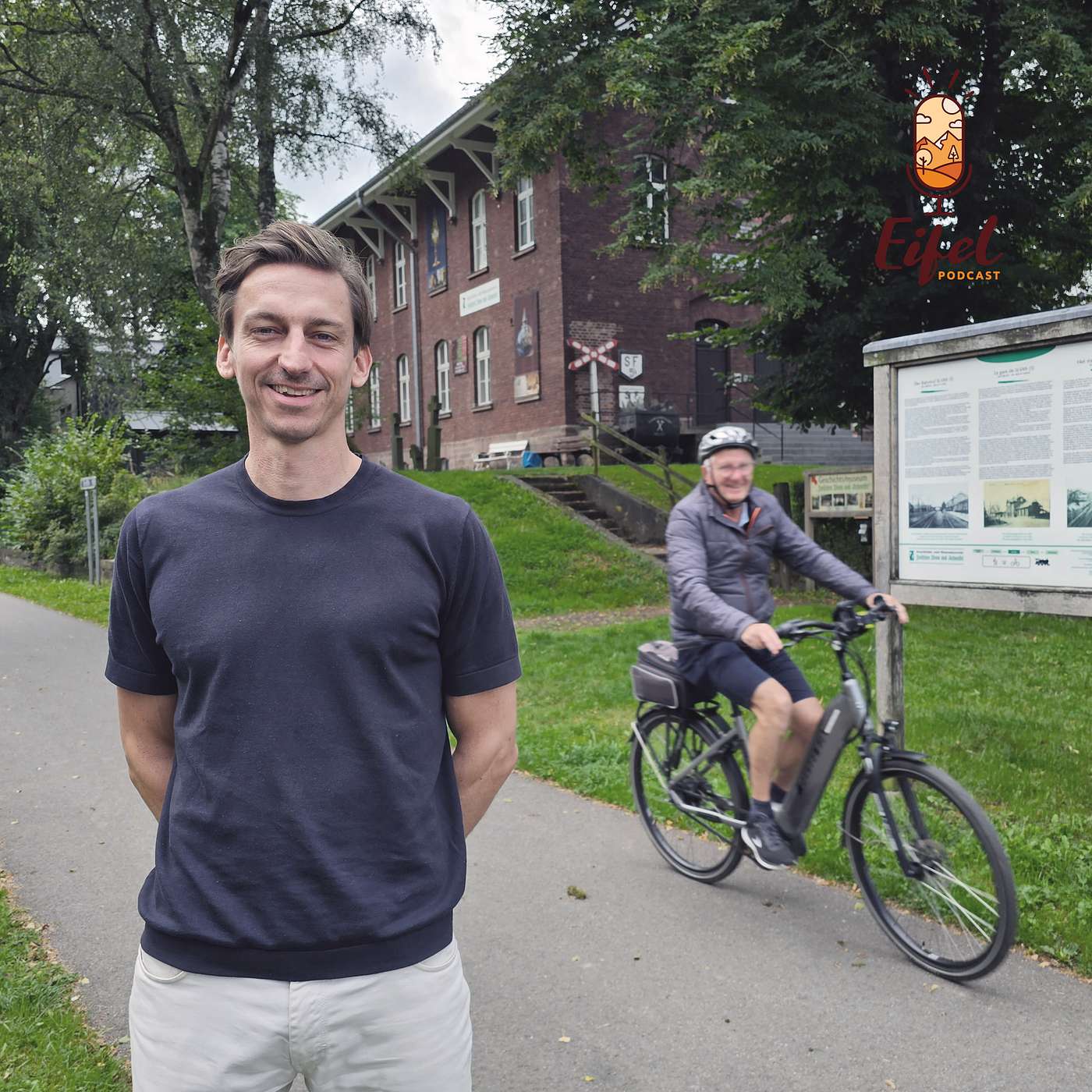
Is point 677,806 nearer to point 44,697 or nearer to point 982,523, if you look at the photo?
point 982,523

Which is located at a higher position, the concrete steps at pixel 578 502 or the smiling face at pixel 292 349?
the smiling face at pixel 292 349

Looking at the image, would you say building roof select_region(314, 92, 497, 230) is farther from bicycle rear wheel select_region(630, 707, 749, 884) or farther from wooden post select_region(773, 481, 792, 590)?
bicycle rear wheel select_region(630, 707, 749, 884)

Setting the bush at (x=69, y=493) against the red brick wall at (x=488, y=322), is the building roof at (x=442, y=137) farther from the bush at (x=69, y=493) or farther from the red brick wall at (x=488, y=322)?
the bush at (x=69, y=493)

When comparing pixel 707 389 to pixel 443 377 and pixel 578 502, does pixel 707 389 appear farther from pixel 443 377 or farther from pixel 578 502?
pixel 578 502

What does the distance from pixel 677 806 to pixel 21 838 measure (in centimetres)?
345

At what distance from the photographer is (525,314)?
90.7 feet

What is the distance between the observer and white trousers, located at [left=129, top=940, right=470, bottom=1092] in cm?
181

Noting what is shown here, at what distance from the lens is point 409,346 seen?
34.7 m

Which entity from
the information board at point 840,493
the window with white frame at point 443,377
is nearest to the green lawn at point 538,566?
the information board at point 840,493

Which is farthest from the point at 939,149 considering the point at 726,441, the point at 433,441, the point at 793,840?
the point at 433,441

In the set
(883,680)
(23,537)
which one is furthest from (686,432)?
(883,680)

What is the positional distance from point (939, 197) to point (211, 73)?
448 inches

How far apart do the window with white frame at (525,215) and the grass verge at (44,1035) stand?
81.0ft

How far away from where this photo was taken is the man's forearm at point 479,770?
212 cm
